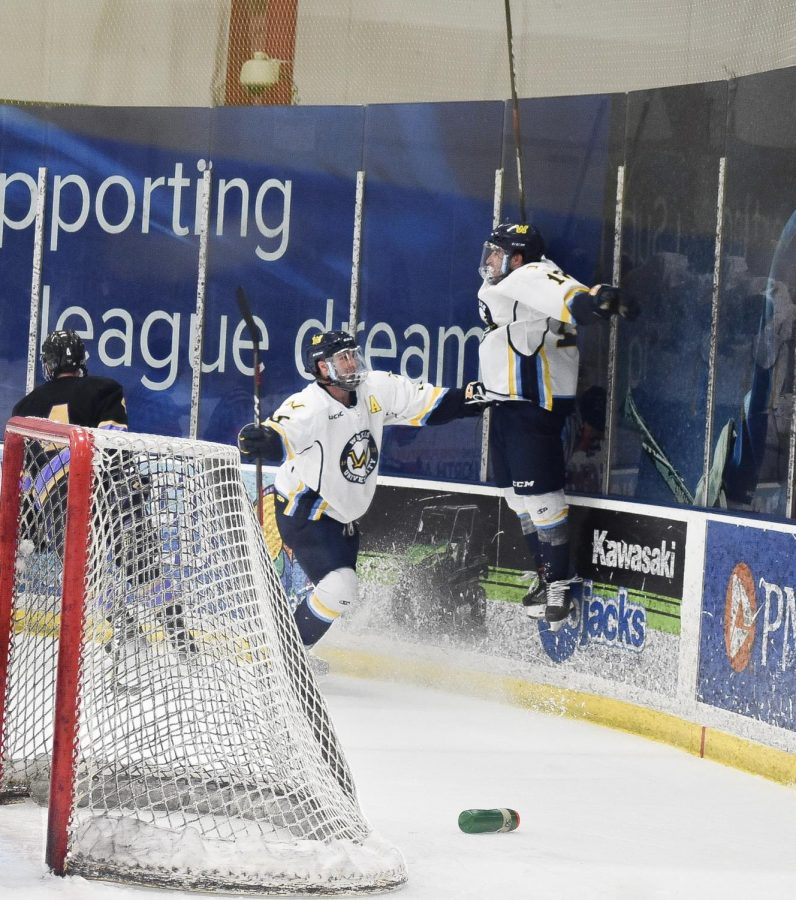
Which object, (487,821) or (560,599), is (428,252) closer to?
(560,599)

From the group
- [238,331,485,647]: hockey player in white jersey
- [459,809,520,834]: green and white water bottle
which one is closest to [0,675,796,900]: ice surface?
[459,809,520,834]: green and white water bottle

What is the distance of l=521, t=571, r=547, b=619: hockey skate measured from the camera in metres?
5.64

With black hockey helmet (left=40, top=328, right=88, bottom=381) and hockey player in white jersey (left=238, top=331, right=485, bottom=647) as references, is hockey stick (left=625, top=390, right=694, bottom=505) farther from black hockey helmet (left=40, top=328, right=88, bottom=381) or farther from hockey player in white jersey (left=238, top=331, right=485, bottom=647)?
black hockey helmet (left=40, top=328, right=88, bottom=381)

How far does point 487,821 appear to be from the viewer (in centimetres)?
370

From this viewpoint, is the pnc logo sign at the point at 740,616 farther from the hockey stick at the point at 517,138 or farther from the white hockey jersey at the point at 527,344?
the hockey stick at the point at 517,138

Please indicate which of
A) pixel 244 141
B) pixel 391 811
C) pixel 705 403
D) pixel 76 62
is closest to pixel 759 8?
pixel 705 403

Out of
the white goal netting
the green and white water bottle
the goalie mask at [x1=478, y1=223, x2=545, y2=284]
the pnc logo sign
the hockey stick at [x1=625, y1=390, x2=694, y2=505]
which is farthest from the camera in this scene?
the goalie mask at [x1=478, y1=223, x2=545, y2=284]

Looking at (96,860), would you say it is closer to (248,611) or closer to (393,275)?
(248,611)

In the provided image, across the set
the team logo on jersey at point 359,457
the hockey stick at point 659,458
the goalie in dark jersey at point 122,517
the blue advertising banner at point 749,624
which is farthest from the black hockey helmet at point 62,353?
the blue advertising banner at point 749,624

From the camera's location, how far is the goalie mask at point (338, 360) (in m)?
5.57

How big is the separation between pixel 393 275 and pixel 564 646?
5.68ft

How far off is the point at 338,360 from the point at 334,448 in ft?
1.05

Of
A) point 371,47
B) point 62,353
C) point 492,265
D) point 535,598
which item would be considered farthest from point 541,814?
point 371,47

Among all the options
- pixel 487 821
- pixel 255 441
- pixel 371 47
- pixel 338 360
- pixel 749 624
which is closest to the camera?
pixel 487 821
